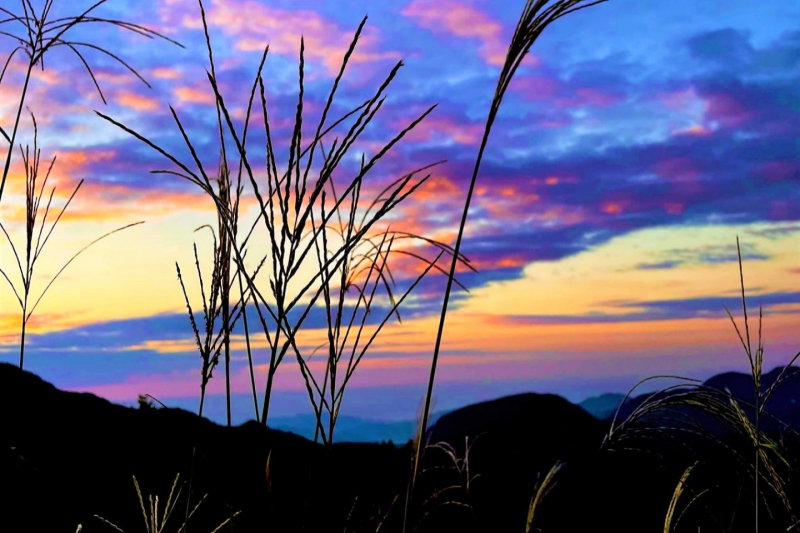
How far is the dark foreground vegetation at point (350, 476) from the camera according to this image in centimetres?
242

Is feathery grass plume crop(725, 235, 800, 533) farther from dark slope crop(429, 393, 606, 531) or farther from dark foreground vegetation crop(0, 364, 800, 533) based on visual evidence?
dark slope crop(429, 393, 606, 531)

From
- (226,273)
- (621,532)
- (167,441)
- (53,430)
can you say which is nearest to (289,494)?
(167,441)

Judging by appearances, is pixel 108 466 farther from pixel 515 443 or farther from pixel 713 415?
pixel 515 443

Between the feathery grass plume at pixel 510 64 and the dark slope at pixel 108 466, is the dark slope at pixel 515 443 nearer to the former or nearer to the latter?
the dark slope at pixel 108 466

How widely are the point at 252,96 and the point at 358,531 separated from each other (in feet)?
3.90

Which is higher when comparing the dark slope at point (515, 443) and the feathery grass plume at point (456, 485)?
the feathery grass plume at point (456, 485)

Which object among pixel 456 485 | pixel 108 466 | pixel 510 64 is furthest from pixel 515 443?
pixel 510 64

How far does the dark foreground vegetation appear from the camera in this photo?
2422 millimetres

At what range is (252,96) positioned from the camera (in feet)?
4.86

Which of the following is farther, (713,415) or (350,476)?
(350,476)

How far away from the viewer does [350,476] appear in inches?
218

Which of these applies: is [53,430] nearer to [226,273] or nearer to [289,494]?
[289,494]

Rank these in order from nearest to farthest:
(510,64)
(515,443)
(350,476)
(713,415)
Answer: (510,64) < (713,415) < (350,476) < (515,443)

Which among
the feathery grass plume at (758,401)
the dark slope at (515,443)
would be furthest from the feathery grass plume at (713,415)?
the dark slope at (515,443)
